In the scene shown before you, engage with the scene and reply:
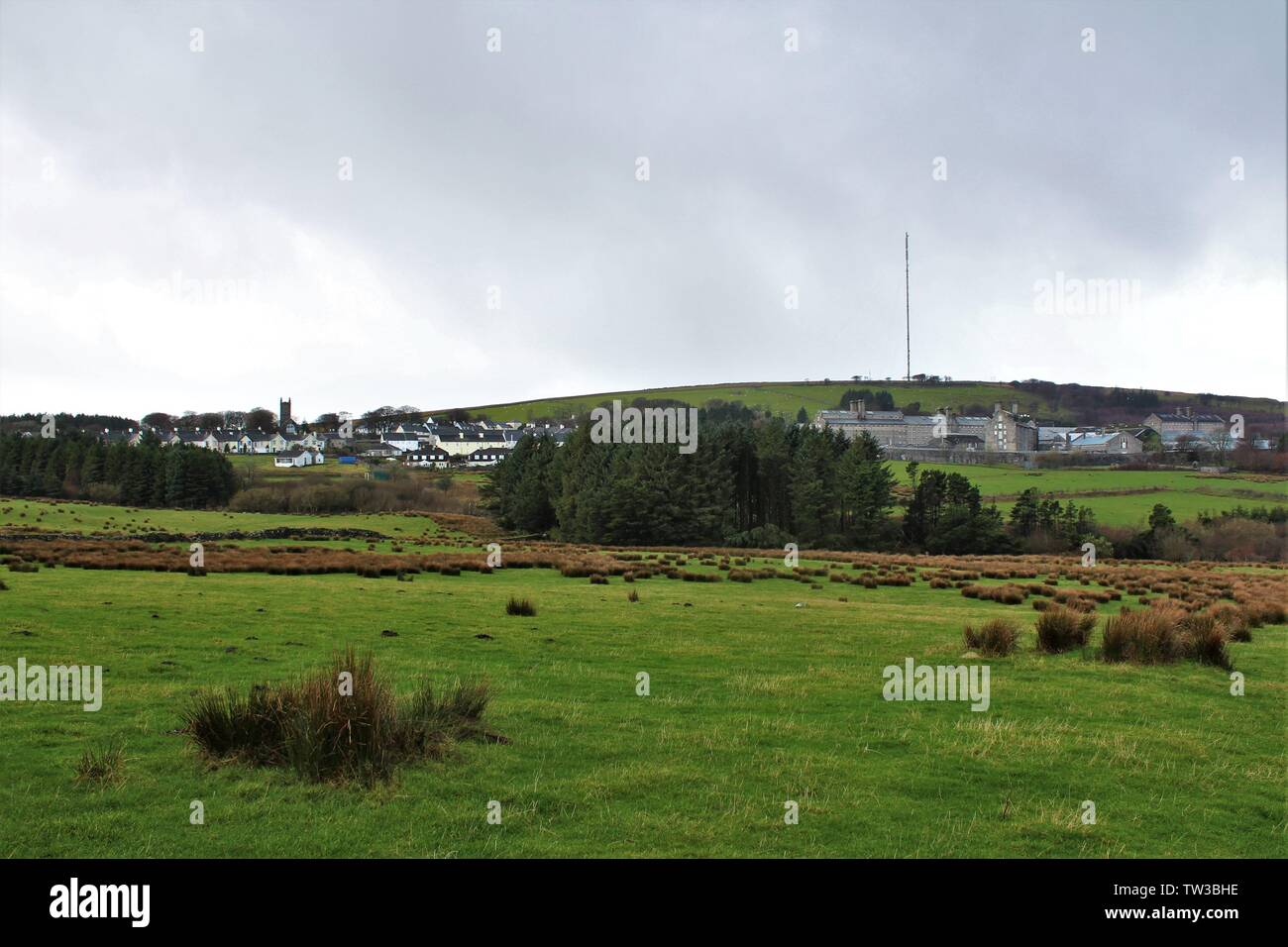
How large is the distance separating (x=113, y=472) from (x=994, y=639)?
3815 inches

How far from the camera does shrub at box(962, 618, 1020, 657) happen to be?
18.4 meters

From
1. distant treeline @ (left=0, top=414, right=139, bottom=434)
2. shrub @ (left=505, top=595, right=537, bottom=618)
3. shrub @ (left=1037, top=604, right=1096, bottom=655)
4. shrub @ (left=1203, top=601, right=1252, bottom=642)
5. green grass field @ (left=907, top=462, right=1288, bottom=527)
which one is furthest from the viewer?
→ distant treeline @ (left=0, top=414, right=139, bottom=434)

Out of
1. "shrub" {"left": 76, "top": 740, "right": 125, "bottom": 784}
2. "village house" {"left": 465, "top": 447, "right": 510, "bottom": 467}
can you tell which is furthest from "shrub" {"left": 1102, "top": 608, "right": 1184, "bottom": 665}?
"village house" {"left": 465, "top": 447, "right": 510, "bottom": 467}

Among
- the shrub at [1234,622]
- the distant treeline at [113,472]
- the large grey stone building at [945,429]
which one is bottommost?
the shrub at [1234,622]

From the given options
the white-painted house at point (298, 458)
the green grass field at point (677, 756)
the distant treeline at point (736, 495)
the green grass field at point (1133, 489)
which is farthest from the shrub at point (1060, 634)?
the white-painted house at point (298, 458)

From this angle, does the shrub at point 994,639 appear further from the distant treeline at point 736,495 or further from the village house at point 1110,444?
the village house at point 1110,444

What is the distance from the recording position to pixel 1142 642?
18.1 m

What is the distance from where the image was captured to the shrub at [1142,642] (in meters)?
18.0

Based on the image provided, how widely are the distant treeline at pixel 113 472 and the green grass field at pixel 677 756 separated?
246ft

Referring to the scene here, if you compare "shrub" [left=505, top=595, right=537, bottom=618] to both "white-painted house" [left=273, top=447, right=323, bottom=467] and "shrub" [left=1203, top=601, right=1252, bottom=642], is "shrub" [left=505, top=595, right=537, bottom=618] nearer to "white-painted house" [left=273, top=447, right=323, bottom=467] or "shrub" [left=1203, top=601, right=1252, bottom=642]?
"shrub" [left=1203, top=601, right=1252, bottom=642]

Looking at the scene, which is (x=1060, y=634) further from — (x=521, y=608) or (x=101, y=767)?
(x=101, y=767)

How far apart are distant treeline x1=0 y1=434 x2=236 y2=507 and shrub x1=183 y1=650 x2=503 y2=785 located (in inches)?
3423
